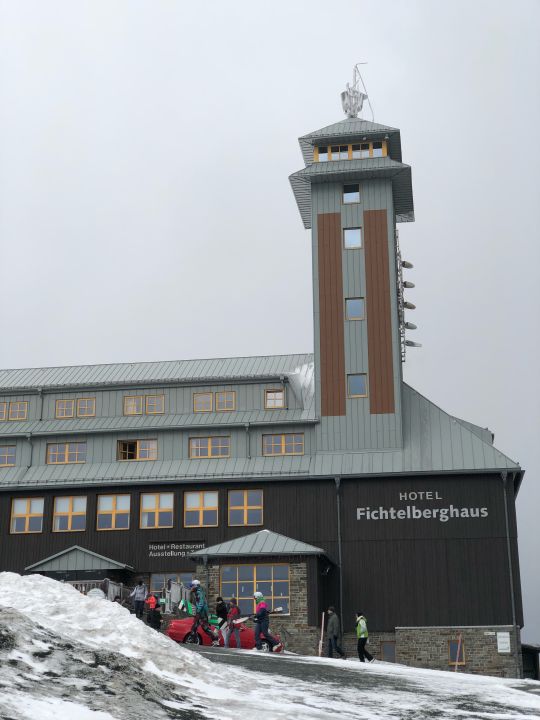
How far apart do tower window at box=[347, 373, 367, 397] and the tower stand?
0.04 m

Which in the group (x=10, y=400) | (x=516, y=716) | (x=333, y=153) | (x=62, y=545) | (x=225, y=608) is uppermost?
(x=333, y=153)

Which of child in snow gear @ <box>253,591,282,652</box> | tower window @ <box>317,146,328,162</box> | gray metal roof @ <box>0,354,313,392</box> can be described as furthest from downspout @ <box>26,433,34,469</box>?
child in snow gear @ <box>253,591,282,652</box>

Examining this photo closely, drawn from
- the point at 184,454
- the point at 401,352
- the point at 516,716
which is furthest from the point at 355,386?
the point at 516,716

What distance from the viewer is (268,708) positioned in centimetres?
1766

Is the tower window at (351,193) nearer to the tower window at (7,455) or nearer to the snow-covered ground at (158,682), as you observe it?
the tower window at (7,455)

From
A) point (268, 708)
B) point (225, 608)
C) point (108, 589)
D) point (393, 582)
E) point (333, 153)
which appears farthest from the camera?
point (333, 153)

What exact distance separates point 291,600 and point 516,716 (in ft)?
70.9

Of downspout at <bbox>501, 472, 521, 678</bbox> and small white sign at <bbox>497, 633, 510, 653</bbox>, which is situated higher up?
downspout at <bbox>501, 472, 521, 678</bbox>

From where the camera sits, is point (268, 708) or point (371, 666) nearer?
point (268, 708)

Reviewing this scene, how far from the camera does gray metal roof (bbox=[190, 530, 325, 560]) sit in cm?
4041

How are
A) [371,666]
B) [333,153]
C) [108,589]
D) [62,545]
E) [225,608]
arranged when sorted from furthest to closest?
1. [333,153]
2. [62,545]
3. [108,589]
4. [225,608]
5. [371,666]

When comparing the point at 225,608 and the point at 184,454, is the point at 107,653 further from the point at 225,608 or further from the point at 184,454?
the point at 184,454

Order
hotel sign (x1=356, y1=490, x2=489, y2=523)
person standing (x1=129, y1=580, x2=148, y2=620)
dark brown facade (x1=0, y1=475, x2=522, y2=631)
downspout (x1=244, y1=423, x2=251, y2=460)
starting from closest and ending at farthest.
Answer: person standing (x1=129, y1=580, x2=148, y2=620) < dark brown facade (x1=0, y1=475, x2=522, y2=631) < hotel sign (x1=356, y1=490, x2=489, y2=523) < downspout (x1=244, y1=423, x2=251, y2=460)

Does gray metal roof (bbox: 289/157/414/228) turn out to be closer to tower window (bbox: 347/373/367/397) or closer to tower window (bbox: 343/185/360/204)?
tower window (bbox: 343/185/360/204)
